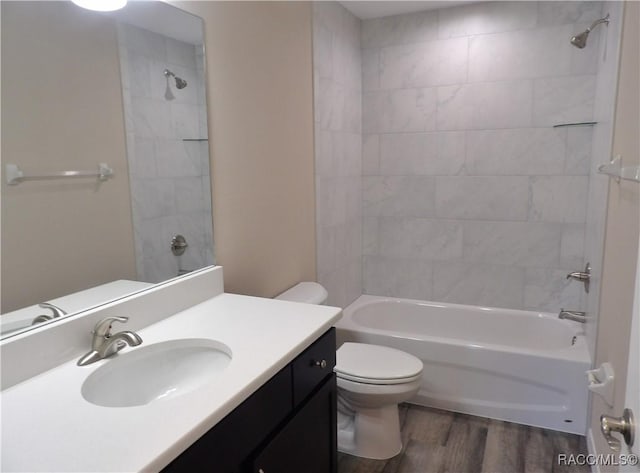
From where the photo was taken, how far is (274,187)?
2246 mm

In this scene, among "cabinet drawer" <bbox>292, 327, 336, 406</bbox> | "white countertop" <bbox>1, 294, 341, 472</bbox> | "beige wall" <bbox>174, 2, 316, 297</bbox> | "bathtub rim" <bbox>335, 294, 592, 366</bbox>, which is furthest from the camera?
"bathtub rim" <bbox>335, 294, 592, 366</bbox>

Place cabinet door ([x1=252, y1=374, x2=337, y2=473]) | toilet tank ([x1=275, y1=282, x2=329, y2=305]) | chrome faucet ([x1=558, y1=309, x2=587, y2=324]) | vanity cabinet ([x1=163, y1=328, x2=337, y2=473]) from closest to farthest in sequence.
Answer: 1. vanity cabinet ([x1=163, y1=328, x2=337, y2=473])
2. cabinet door ([x1=252, y1=374, x2=337, y2=473])
3. toilet tank ([x1=275, y1=282, x2=329, y2=305])
4. chrome faucet ([x1=558, y1=309, x2=587, y2=324])

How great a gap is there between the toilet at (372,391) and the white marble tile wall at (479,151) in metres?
1.15

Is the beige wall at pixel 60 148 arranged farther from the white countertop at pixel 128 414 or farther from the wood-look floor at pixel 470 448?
the wood-look floor at pixel 470 448

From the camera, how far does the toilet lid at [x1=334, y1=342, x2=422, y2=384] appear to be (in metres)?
2.08

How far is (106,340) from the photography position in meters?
1.23

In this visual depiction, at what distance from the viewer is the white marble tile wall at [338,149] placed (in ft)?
8.77

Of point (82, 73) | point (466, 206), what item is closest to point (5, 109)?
point (82, 73)

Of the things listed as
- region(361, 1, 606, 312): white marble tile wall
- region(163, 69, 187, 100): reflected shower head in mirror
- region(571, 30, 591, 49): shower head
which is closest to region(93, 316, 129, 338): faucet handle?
region(163, 69, 187, 100): reflected shower head in mirror

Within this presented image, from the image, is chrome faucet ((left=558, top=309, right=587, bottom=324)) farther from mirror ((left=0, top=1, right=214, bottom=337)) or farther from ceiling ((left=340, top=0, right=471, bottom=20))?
mirror ((left=0, top=1, right=214, bottom=337))

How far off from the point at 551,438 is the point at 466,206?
1493 millimetres

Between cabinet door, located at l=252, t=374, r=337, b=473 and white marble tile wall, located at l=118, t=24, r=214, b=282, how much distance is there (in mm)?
674

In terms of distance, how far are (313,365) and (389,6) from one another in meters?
2.51

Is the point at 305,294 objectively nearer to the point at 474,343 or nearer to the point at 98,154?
the point at 474,343
